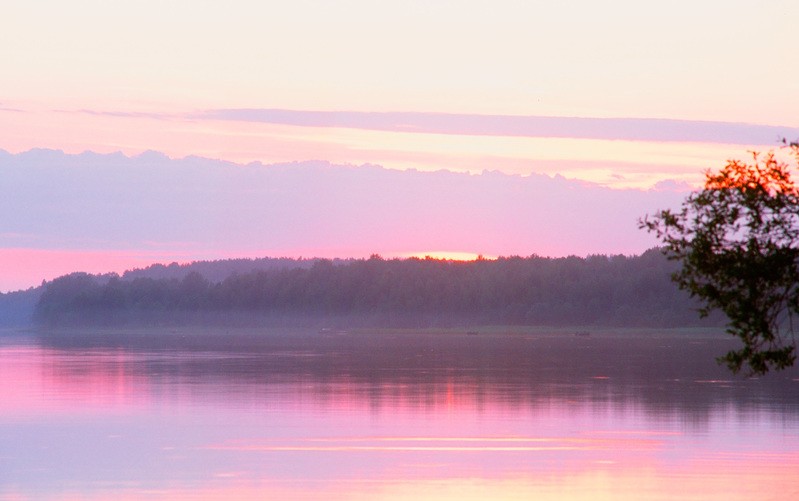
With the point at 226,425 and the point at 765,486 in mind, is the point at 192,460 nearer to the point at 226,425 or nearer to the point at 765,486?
the point at 226,425

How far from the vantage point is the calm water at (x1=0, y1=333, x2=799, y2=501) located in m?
27.7

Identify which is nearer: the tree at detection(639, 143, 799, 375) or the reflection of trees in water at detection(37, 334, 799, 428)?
the tree at detection(639, 143, 799, 375)

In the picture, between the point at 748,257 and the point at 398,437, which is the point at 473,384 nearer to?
the point at 398,437

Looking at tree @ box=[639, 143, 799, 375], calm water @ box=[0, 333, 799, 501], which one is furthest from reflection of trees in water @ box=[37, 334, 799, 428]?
tree @ box=[639, 143, 799, 375]

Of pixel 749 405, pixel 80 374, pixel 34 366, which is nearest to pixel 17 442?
pixel 749 405

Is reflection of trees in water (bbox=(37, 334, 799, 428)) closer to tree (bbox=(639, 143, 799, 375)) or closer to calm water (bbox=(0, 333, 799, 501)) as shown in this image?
calm water (bbox=(0, 333, 799, 501))

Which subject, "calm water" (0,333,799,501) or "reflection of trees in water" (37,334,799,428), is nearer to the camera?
"calm water" (0,333,799,501)

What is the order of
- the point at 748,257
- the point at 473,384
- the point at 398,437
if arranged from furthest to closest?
the point at 473,384
the point at 398,437
the point at 748,257

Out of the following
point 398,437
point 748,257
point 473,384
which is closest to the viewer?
point 748,257

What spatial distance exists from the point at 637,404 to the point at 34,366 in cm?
4087

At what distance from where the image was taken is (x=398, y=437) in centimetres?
3656

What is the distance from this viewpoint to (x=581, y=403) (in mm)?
47031

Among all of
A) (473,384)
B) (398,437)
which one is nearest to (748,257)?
(398,437)

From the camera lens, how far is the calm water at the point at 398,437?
27.7m
